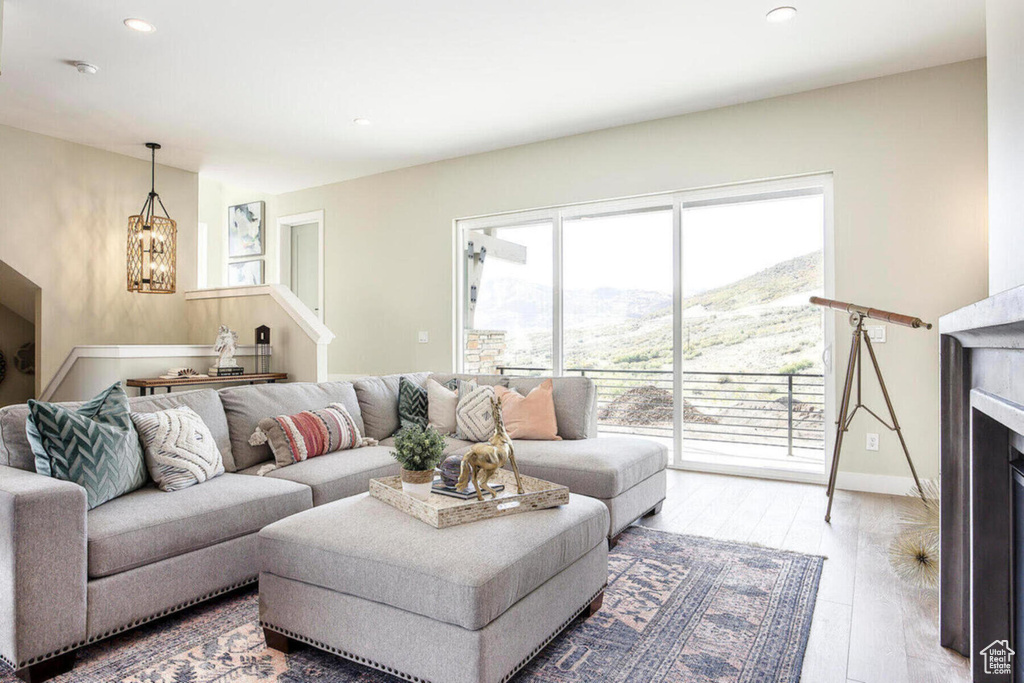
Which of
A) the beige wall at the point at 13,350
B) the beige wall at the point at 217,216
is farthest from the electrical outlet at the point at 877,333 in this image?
the beige wall at the point at 13,350

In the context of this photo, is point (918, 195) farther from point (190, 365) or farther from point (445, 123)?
point (190, 365)

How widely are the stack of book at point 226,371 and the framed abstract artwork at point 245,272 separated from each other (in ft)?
7.78

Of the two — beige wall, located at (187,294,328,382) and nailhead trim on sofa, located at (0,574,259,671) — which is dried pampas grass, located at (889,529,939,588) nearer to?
nailhead trim on sofa, located at (0,574,259,671)

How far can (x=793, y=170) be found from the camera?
4234 millimetres

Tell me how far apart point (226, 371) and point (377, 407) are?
85.1 inches

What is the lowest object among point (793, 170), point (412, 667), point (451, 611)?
point (412, 667)

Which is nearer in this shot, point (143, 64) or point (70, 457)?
point (70, 457)

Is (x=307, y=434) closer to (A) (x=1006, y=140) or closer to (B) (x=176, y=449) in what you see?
(B) (x=176, y=449)

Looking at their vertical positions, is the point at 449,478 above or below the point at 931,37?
below

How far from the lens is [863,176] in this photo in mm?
→ 4012

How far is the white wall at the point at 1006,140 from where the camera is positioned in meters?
1.90

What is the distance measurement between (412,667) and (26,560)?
115 cm

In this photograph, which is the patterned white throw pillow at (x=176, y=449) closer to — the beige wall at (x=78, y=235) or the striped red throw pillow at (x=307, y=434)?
the striped red throw pillow at (x=307, y=434)

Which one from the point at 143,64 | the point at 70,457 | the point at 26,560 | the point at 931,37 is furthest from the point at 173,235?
the point at 931,37
